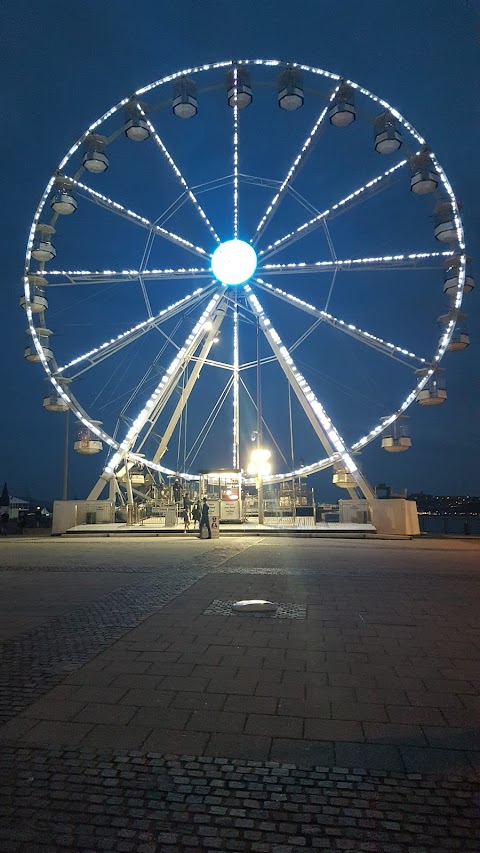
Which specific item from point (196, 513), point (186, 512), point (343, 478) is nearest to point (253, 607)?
point (186, 512)

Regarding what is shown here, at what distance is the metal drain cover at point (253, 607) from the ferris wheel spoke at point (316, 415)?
62.1 feet

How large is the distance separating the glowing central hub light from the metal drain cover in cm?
2094

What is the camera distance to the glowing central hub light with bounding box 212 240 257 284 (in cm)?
2598

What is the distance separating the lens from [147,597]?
785 centimetres

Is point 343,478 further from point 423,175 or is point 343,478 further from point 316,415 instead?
point 423,175

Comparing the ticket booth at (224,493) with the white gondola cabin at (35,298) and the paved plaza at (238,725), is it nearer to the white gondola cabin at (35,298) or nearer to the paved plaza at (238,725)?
the white gondola cabin at (35,298)

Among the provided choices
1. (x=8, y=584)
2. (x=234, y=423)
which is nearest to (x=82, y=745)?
(x=8, y=584)

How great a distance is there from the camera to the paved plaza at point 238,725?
2.67 meters

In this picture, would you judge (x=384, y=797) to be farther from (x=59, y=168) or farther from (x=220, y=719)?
(x=59, y=168)

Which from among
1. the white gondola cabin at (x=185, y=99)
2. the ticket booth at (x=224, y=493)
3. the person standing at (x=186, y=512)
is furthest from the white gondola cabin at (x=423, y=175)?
the person standing at (x=186, y=512)

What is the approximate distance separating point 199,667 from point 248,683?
1.78 ft

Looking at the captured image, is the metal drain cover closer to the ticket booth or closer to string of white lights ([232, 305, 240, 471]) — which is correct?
the ticket booth

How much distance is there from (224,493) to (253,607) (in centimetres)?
2192

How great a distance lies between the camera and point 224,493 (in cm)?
2870
